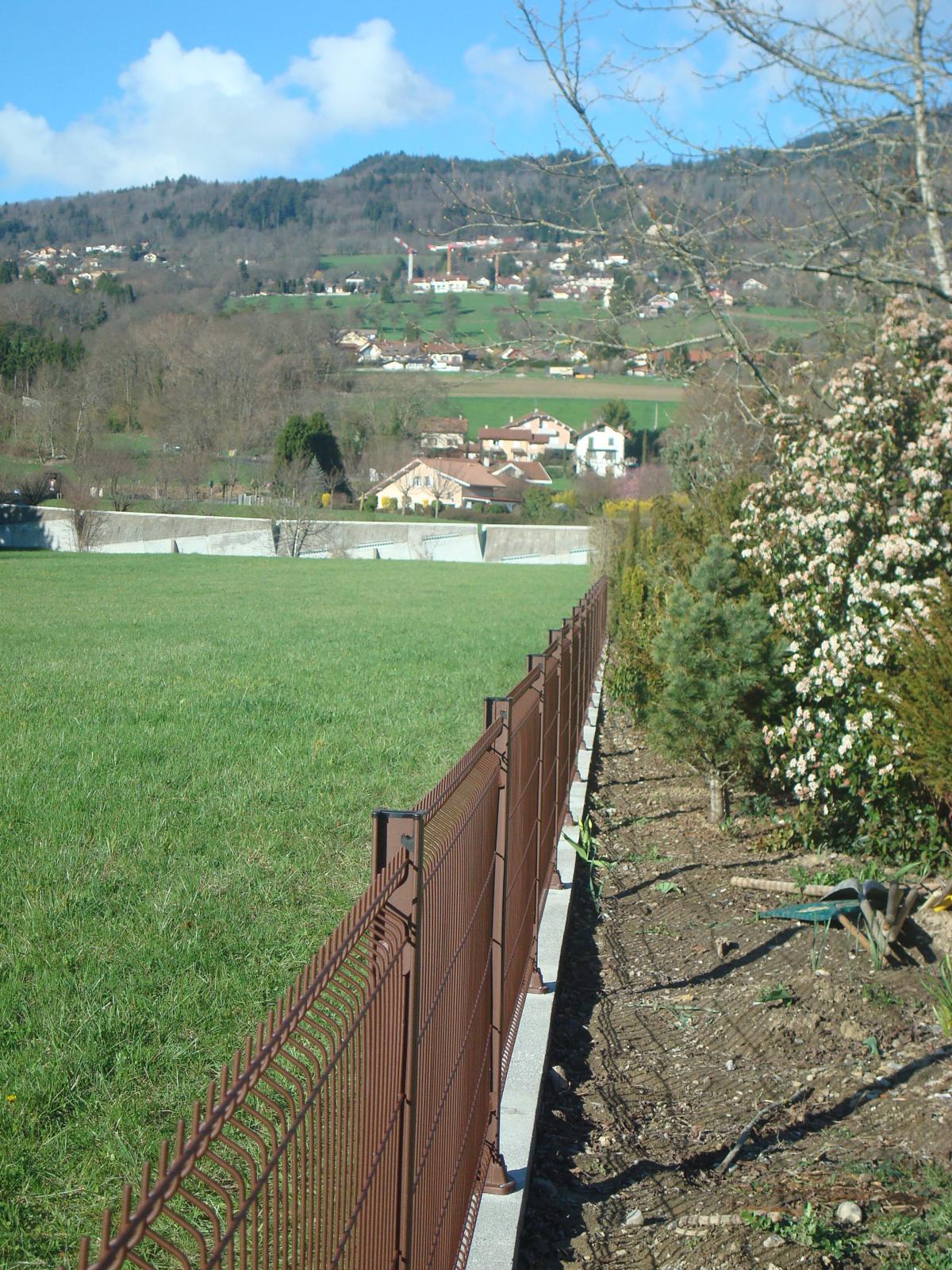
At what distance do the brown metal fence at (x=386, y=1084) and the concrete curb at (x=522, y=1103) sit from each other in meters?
0.06

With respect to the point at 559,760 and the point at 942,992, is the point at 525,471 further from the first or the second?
the point at 942,992

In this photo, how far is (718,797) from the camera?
28.9 ft

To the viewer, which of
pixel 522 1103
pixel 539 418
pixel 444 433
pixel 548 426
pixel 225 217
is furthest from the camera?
pixel 225 217

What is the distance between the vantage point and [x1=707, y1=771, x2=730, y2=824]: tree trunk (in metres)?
8.71

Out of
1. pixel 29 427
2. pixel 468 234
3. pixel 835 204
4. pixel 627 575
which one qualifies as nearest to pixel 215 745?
pixel 468 234

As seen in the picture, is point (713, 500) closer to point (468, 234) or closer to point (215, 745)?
point (468, 234)

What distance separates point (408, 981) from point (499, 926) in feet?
5.63

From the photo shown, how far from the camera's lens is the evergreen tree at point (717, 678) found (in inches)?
318

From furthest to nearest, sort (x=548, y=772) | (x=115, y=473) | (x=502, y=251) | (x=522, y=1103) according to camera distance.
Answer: (x=115, y=473), (x=502, y=251), (x=548, y=772), (x=522, y=1103)

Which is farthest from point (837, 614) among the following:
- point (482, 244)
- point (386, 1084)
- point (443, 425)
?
point (443, 425)

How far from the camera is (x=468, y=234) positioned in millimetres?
8125

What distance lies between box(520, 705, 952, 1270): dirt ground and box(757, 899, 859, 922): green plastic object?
117mm

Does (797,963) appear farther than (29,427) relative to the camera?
No

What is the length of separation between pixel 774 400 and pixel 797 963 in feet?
16.5
